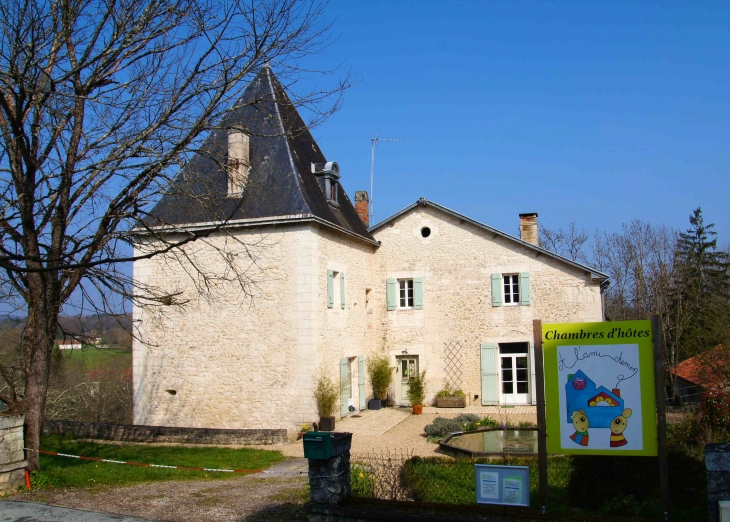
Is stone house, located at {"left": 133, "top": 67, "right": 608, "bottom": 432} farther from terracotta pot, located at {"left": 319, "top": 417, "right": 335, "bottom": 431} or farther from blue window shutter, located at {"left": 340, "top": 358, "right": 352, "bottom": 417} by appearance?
terracotta pot, located at {"left": 319, "top": 417, "right": 335, "bottom": 431}

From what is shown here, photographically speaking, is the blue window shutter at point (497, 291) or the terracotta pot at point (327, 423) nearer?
the terracotta pot at point (327, 423)

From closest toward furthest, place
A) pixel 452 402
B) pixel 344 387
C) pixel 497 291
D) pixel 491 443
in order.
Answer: pixel 491 443
pixel 344 387
pixel 452 402
pixel 497 291

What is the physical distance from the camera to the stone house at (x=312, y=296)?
46.5 ft

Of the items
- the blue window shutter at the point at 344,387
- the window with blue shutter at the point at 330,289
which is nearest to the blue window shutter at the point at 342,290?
the window with blue shutter at the point at 330,289

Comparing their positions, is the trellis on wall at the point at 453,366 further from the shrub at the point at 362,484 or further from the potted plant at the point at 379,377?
the shrub at the point at 362,484

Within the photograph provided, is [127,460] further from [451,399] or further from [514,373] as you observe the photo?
[514,373]

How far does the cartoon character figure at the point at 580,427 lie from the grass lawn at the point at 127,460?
18.9ft

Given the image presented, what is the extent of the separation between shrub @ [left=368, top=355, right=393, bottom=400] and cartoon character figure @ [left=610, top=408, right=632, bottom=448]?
12.8 metres

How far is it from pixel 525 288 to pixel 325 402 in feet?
23.2

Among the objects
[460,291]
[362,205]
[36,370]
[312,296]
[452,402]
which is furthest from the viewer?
[362,205]

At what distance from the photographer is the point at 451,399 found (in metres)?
17.5

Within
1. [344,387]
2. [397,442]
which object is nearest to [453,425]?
[397,442]

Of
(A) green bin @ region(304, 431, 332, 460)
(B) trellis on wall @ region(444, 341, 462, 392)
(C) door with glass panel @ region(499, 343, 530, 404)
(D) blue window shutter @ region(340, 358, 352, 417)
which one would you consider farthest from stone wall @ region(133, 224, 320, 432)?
(A) green bin @ region(304, 431, 332, 460)

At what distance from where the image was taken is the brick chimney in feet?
66.8
